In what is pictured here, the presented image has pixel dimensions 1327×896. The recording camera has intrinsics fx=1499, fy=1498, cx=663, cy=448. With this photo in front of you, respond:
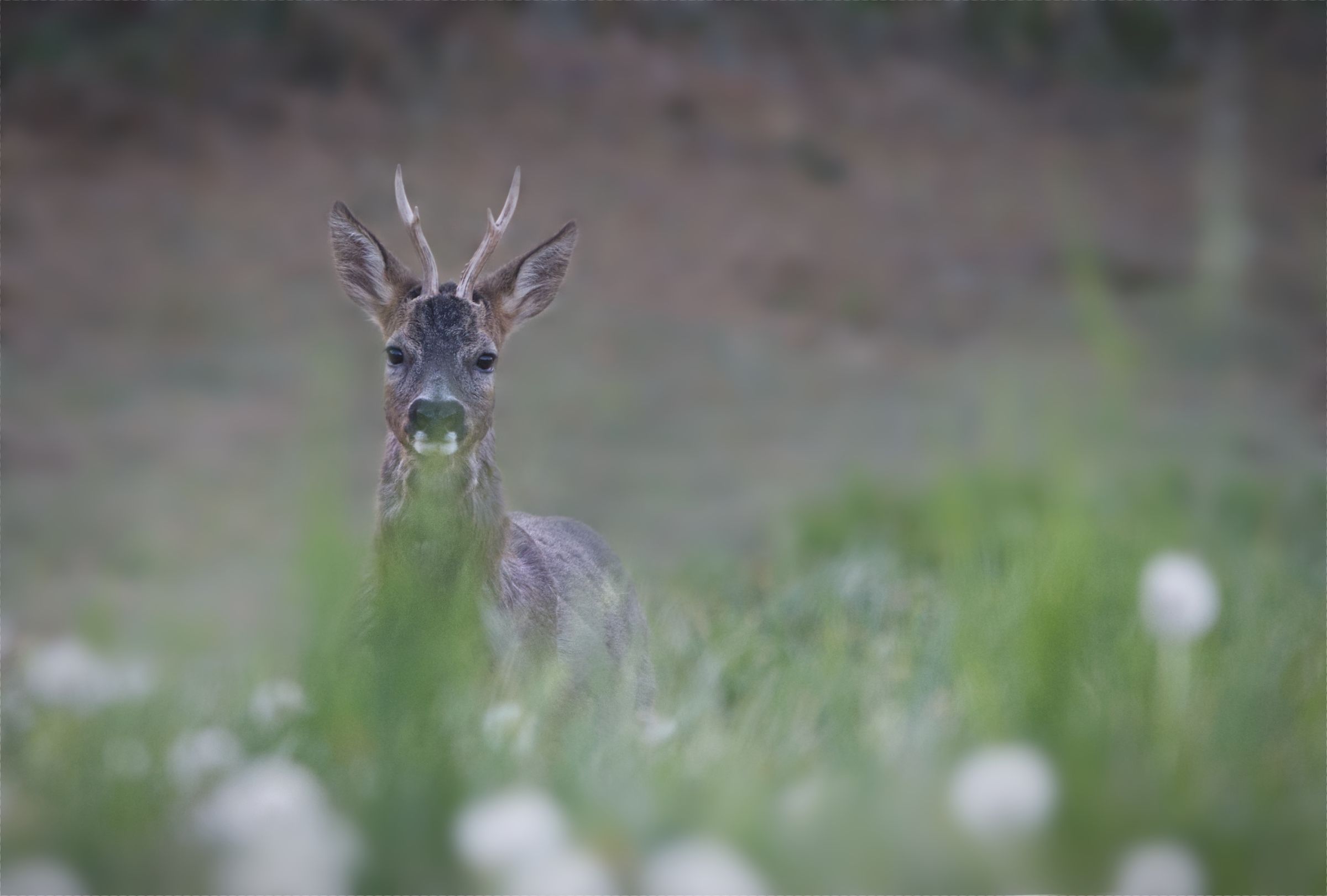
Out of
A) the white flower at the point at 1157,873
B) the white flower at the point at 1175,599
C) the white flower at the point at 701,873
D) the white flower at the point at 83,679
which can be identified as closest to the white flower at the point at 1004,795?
the white flower at the point at 1157,873

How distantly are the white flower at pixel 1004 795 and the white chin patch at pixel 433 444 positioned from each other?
72.1 inches

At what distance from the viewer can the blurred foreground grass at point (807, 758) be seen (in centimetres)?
201

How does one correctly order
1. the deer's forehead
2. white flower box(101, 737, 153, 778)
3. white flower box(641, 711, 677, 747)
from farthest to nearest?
the deer's forehead
white flower box(641, 711, 677, 747)
white flower box(101, 737, 153, 778)

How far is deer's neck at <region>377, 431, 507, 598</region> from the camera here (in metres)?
3.61

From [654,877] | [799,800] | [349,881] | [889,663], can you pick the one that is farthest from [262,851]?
[889,663]

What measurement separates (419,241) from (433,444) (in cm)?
57

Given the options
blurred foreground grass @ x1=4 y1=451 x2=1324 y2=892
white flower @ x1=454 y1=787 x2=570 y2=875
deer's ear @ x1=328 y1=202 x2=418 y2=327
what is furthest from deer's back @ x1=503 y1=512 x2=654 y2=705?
white flower @ x1=454 y1=787 x2=570 y2=875

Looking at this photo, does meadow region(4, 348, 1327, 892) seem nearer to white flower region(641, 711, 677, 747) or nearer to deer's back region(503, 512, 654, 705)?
white flower region(641, 711, 677, 747)

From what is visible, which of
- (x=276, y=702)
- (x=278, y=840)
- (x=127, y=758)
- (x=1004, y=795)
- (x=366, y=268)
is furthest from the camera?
(x=366, y=268)

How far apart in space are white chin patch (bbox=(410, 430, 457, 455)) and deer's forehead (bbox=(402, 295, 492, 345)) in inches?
12.7

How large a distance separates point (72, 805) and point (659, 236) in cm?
1174

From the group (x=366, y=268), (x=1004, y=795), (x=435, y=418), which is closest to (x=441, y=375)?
(x=435, y=418)

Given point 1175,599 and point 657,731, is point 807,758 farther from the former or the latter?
point 1175,599

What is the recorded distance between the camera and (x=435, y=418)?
363 cm
